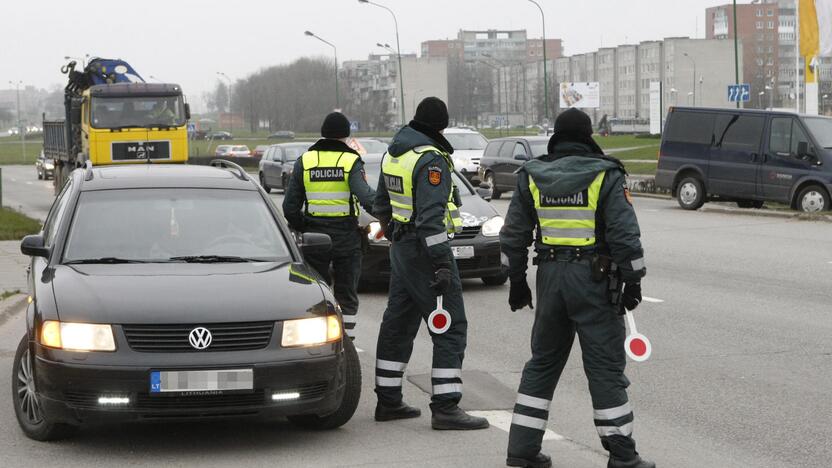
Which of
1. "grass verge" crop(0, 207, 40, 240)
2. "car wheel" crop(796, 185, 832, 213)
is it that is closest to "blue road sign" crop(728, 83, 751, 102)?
"car wheel" crop(796, 185, 832, 213)

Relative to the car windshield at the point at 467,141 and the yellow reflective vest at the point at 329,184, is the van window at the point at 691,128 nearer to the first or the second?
the car windshield at the point at 467,141

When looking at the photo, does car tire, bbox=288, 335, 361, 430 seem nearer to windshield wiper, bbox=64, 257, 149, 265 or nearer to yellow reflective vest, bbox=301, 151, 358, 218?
windshield wiper, bbox=64, 257, 149, 265

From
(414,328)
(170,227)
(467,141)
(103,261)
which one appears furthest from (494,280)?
(467,141)

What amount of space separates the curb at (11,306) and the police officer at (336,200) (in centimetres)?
391

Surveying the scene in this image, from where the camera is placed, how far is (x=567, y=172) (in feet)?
18.4

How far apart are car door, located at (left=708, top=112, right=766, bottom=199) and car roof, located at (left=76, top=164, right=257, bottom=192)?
17.0 meters

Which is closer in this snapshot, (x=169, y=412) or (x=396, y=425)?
(x=169, y=412)

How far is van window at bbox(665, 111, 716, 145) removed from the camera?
24250mm

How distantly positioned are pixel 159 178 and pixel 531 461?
3.15 meters

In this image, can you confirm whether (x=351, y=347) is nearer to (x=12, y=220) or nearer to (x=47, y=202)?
(x=12, y=220)

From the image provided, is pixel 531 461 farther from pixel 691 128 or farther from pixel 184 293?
pixel 691 128

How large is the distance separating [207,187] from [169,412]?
2016 mm

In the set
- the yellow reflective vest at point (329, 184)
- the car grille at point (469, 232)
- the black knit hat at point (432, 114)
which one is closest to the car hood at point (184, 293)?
the black knit hat at point (432, 114)

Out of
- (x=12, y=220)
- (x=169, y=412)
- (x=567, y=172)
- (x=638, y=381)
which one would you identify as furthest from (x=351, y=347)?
→ (x=12, y=220)
